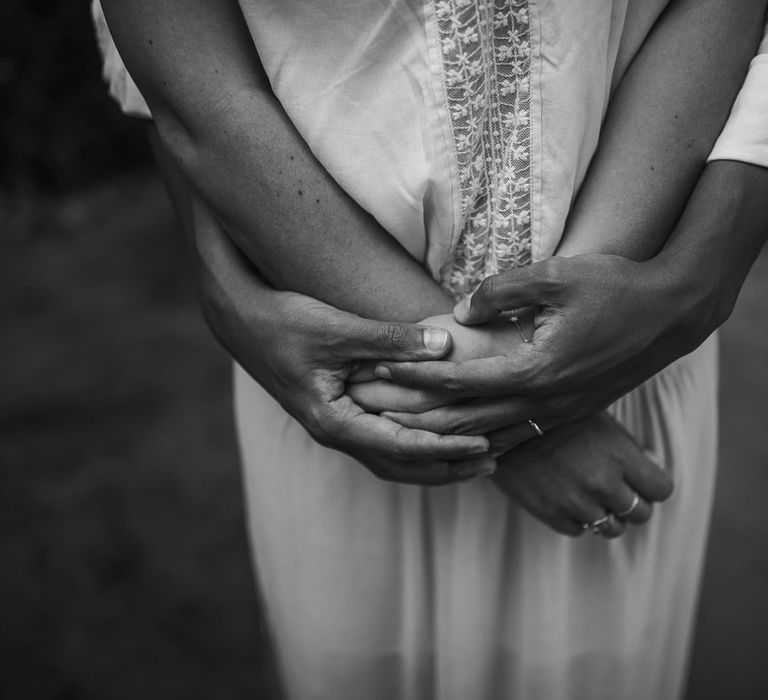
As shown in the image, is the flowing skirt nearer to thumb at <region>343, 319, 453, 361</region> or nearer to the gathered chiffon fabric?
the gathered chiffon fabric

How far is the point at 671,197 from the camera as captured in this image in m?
1.02

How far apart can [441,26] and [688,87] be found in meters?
0.29

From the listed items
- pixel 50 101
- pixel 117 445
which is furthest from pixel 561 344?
pixel 50 101

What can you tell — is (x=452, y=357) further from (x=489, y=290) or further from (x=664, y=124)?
(x=664, y=124)

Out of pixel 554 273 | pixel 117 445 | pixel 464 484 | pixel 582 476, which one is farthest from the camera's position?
pixel 117 445

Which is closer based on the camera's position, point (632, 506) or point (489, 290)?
point (489, 290)

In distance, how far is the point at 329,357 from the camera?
101cm

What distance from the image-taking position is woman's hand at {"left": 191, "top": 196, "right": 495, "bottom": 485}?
0.98 meters

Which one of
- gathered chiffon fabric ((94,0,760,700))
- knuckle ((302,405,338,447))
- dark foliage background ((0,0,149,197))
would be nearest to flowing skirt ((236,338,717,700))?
gathered chiffon fabric ((94,0,760,700))

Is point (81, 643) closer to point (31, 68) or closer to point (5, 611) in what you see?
point (5, 611)

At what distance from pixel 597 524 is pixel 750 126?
52 cm

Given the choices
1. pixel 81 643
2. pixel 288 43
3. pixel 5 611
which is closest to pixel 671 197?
pixel 288 43

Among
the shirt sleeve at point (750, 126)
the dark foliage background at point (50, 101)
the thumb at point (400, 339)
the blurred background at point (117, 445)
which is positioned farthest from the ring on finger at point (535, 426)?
the dark foliage background at point (50, 101)

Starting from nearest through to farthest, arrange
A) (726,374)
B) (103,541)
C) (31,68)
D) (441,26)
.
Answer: (441,26), (103,541), (726,374), (31,68)
